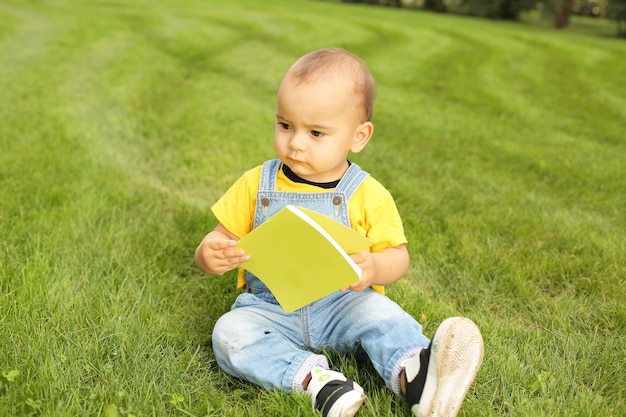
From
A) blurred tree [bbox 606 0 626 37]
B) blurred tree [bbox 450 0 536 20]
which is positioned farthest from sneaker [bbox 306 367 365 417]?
blurred tree [bbox 450 0 536 20]

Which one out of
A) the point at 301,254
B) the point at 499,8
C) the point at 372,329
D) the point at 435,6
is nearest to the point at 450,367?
the point at 372,329

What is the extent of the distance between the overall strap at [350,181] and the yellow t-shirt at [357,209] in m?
0.02

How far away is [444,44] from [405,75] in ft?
11.8

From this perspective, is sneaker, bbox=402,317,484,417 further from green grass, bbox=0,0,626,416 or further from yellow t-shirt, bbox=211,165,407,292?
yellow t-shirt, bbox=211,165,407,292

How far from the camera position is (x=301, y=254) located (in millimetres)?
1851

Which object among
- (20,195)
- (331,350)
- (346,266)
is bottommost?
(20,195)

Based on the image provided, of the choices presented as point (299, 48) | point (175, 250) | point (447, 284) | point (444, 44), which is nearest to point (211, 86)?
point (299, 48)

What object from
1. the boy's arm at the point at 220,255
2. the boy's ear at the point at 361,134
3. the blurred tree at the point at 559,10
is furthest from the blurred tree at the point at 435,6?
the boy's arm at the point at 220,255

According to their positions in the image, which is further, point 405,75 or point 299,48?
point 299,48

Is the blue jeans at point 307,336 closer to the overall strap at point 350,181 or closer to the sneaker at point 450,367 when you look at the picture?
the sneaker at point 450,367

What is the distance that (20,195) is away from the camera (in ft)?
10.7

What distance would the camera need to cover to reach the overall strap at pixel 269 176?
2191 millimetres

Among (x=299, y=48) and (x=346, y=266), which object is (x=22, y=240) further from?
(x=299, y=48)

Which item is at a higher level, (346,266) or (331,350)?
(346,266)
